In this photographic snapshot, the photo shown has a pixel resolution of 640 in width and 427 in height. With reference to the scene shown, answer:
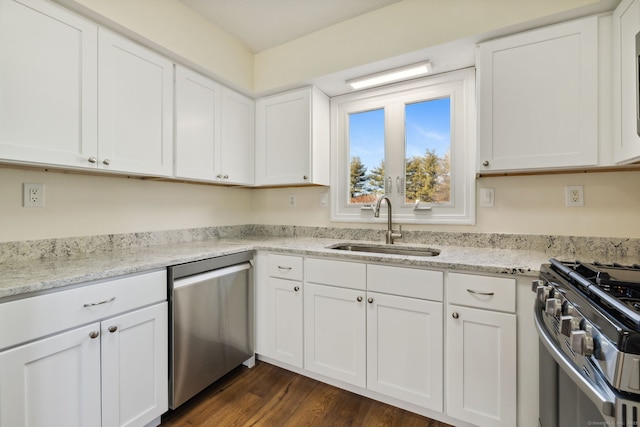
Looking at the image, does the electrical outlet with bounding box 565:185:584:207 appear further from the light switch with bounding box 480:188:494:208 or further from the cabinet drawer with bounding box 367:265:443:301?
the cabinet drawer with bounding box 367:265:443:301

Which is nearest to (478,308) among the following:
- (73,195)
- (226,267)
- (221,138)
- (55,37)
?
(226,267)

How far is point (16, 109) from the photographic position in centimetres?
121

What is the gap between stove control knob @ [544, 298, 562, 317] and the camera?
919mm

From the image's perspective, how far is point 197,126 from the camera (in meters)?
2.01

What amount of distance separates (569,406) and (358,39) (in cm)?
216

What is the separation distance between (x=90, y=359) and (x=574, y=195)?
2.61m

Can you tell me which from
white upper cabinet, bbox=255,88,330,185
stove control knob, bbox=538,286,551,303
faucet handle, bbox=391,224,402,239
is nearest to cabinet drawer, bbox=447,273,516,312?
stove control knob, bbox=538,286,551,303

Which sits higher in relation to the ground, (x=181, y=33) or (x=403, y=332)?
(x=181, y=33)

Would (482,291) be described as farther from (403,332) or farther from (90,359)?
(90,359)

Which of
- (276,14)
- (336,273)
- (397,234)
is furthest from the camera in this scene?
(397,234)

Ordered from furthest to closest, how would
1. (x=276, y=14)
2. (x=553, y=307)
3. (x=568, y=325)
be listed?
(x=276, y=14), (x=553, y=307), (x=568, y=325)

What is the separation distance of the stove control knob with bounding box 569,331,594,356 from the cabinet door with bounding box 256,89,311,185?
70.6 inches

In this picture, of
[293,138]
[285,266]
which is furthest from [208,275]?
[293,138]

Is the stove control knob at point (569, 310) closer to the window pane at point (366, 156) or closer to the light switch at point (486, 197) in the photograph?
the light switch at point (486, 197)
